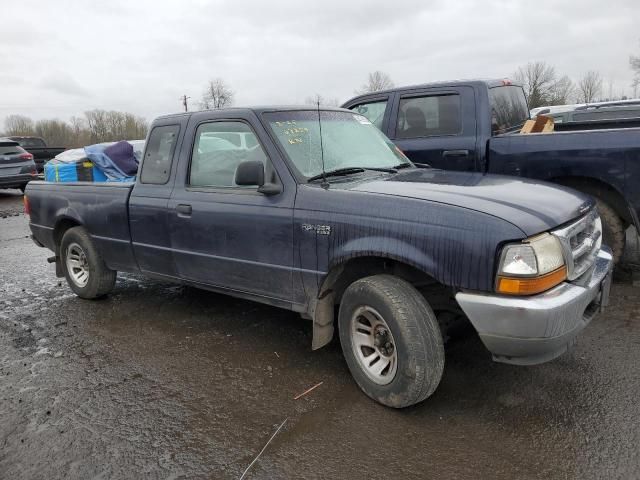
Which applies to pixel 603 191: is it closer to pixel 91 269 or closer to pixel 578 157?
pixel 578 157

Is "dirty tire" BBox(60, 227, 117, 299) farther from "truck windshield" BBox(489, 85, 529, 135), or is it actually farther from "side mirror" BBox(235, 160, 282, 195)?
"truck windshield" BBox(489, 85, 529, 135)

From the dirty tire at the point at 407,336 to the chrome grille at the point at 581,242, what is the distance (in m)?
0.80

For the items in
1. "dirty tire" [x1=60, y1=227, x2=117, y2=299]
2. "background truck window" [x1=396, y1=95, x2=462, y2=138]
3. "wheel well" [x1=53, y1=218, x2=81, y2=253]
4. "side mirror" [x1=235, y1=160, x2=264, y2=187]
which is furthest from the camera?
"background truck window" [x1=396, y1=95, x2=462, y2=138]

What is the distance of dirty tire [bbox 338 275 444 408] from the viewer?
Result: 2812mm

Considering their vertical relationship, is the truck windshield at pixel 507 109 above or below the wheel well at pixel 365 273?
above

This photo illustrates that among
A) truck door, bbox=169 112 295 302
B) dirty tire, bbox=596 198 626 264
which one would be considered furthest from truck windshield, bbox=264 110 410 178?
dirty tire, bbox=596 198 626 264

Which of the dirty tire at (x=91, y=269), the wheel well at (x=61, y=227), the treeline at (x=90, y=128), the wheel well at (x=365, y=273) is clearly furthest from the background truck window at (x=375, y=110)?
the treeline at (x=90, y=128)

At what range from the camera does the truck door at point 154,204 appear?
13.9ft

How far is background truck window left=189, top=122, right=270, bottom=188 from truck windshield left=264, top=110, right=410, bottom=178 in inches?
9.0

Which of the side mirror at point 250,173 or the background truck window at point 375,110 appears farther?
the background truck window at point 375,110

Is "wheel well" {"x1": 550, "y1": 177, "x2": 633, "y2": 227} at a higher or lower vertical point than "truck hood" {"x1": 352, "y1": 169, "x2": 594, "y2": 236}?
lower

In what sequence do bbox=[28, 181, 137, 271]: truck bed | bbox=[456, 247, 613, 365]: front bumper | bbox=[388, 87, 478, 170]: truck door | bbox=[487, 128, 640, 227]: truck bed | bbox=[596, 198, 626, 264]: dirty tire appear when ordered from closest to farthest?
bbox=[456, 247, 613, 365]: front bumper < bbox=[487, 128, 640, 227]: truck bed < bbox=[28, 181, 137, 271]: truck bed < bbox=[596, 198, 626, 264]: dirty tire < bbox=[388, 87, 478, 170]: truck door

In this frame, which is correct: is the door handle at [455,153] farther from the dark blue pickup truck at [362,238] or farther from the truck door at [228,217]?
the truck door at [228,217]

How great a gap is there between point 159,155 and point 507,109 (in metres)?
3.99
